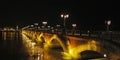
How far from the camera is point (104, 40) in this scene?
98.6 feet

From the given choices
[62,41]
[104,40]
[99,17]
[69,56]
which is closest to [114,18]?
[99,17]

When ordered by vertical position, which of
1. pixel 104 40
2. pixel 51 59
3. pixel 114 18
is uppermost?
pixel 114 18

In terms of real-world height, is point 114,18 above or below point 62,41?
above

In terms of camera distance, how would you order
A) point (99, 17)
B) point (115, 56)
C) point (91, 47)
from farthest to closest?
point (99, 17)
point (91, 47)
point (115, 56)

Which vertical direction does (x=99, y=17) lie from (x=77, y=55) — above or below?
above

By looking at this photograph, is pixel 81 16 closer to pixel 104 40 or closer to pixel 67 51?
A: pixel 67 51

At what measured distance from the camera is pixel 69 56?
151 feet

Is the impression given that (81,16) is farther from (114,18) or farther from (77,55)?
(77,55)

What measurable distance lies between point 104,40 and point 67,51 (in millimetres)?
19809

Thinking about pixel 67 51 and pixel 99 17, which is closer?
pixel 67 51

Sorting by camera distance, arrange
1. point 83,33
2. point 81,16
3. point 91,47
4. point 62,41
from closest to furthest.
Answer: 1. point 91,47
2. point 83,33
3. point 62,41
4. point 81,16

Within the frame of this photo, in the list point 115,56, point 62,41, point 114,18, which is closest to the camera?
point 115,56

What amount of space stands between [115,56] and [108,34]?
2948 millimetres

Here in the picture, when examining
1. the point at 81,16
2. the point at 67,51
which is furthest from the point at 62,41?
the point at 81,16
